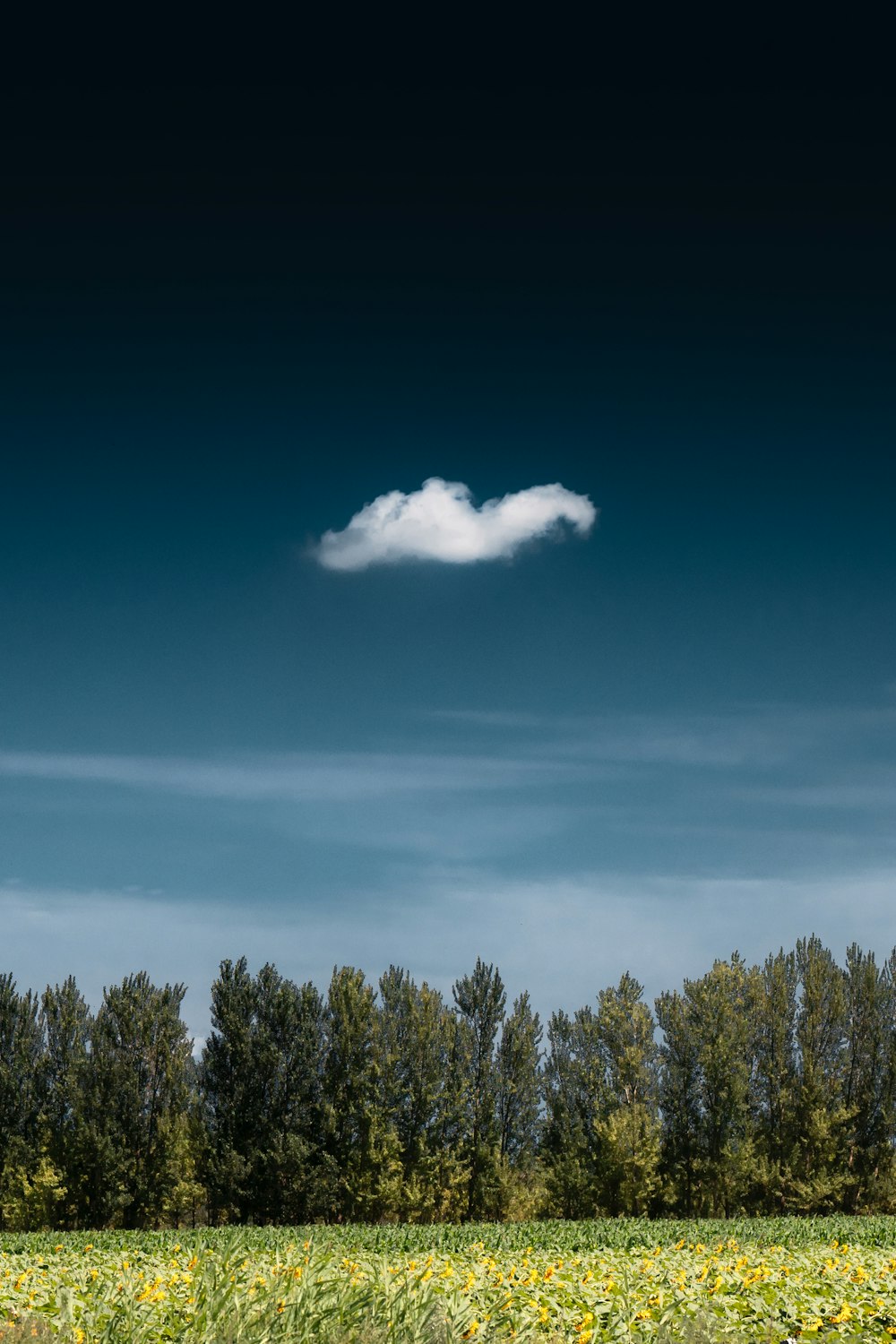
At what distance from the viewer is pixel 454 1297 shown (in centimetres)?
884

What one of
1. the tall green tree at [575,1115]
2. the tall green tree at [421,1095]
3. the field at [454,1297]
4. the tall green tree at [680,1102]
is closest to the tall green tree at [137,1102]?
the tall green tree at [421,1095]

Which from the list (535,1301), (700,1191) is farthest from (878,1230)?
(535,1301)

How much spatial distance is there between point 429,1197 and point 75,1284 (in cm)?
2622

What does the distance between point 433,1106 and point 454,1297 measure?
2991cm

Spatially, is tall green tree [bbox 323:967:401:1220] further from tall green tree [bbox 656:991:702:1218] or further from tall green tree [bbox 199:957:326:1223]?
tall green tree [bbox 656:991:702:1218]

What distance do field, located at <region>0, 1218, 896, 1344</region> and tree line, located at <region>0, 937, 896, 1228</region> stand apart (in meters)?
19.3

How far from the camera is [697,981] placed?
40.6 metres

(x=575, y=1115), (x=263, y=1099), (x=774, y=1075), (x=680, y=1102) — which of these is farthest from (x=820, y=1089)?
(x=263, y=1099)

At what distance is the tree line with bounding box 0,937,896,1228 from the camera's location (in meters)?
35.3

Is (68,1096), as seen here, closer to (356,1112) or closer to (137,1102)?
(137,1102)

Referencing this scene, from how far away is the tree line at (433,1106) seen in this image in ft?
116

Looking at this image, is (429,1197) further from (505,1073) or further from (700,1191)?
(700,1191)

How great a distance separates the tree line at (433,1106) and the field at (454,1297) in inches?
759

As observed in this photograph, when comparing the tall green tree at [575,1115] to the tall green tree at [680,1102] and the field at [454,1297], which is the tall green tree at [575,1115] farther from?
the field at [454,1297]
